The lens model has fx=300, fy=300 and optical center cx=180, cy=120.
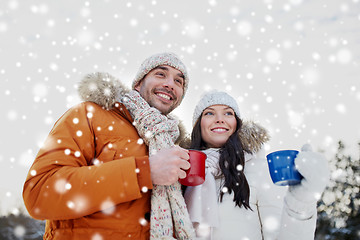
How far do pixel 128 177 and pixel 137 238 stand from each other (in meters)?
0.46

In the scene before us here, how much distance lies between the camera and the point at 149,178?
187 centimetres

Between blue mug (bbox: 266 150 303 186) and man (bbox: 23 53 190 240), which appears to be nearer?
man (bbox: 23 53 190 240)

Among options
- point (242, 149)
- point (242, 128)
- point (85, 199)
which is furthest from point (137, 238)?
point (242, 128)

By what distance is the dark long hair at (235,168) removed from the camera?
272cm

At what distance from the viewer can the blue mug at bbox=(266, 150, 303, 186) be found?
2043 millimetres

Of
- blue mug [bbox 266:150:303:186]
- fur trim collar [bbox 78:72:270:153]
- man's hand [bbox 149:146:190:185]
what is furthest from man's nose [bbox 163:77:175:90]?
blue mug [bbox 266:150:303:186]

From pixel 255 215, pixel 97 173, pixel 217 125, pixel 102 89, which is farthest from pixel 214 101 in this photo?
pixel 97 173

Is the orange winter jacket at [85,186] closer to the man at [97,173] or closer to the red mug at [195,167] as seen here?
the man at [97,173]

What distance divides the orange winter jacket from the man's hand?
0.23ft

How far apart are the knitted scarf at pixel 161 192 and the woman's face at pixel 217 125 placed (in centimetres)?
81

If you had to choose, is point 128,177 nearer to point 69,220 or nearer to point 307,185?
point 69,220

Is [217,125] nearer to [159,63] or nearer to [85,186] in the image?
[159,63]

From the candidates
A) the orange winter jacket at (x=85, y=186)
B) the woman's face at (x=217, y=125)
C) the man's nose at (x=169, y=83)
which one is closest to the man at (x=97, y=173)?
the orange winter jacket at (x=85, y=186)

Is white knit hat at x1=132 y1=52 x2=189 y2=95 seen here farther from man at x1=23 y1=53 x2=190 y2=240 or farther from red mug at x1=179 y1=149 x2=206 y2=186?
red mug at x1=179 y1=149 x2=206 y2=186
